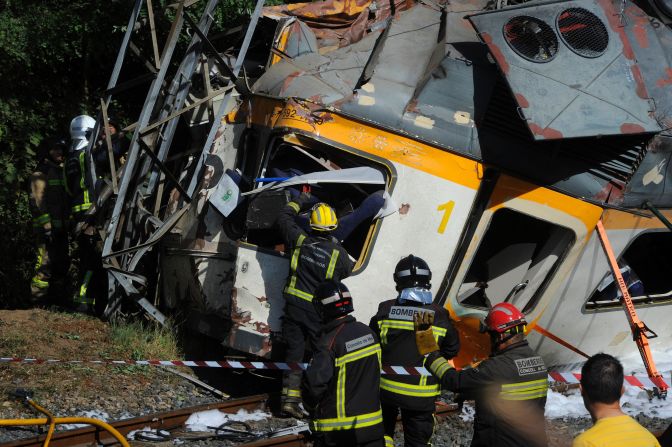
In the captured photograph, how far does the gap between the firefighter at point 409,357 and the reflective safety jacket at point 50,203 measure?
546 cm

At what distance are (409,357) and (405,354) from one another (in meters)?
0.03

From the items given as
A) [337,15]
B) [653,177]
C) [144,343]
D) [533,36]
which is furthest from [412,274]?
[337,15]

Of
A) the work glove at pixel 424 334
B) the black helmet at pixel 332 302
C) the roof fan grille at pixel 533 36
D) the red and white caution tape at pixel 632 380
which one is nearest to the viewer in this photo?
the black helmet at pixel 332 302

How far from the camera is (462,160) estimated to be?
26.8 ft

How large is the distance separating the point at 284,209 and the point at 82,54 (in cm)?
624

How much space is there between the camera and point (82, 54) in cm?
1298

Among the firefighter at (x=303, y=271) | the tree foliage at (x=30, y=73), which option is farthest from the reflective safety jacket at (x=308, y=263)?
the tree foliage at (x=30, y=73)

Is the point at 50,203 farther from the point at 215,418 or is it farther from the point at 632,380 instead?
the point at 632,380

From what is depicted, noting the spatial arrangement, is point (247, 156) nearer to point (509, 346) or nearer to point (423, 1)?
point (423, 1)

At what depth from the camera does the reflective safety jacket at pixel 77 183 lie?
10.1 metres

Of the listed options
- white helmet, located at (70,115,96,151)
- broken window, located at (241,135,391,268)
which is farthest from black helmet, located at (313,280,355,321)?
white helmet, located at (70,115,96,151)

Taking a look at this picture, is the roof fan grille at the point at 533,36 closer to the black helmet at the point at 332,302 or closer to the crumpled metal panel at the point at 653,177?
the crumpled metal panel at the point at 653,177

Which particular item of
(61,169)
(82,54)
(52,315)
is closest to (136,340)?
(52,315)

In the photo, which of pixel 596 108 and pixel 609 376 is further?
pixel 596 108
